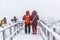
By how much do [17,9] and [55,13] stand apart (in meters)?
6.74

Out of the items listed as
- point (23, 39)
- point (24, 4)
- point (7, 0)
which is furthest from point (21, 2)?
point (23, 39)

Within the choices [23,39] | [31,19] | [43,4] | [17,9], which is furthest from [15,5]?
[23,39]

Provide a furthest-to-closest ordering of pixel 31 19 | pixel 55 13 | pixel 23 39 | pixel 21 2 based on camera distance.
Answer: pixel 55 13 < pixel 21 2 < pixel 31 19 < pixel 23 39

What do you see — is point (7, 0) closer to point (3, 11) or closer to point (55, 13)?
point (3, 11)

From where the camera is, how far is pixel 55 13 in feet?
126

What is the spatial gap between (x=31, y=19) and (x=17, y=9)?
898 inches

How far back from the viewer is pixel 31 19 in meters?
13.6

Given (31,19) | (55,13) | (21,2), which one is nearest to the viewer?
(31,19)

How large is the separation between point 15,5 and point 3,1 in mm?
2729

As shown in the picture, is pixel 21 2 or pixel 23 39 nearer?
pixel 23 39

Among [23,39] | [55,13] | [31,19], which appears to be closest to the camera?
[23,39]

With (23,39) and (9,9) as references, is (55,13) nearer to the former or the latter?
(9,9)

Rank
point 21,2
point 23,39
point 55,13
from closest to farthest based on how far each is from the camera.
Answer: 1. point 23,39
2. point 21,2
3. point 55,13

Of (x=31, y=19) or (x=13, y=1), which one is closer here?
A: (x=31, y=19)
